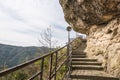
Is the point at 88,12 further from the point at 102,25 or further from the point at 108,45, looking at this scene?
the point at 108,45

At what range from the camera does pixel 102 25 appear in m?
10.2

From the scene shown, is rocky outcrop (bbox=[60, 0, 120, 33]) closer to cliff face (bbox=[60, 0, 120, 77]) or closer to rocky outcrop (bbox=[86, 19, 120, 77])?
cliff face (bbox=[60, 0, 120, 77])

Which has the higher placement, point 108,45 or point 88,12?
point 88,12

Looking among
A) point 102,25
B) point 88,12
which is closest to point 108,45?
point 102,25

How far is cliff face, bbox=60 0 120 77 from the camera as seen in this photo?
7349 millimetres

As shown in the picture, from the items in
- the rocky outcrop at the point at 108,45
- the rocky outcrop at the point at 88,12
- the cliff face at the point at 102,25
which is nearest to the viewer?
the rocky outcrop at the point at 108,45

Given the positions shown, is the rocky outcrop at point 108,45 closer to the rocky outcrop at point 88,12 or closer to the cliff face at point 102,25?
the cliff face at point 102,25

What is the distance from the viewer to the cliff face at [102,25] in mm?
7349

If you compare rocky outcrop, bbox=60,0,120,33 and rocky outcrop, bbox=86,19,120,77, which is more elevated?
rocky outcrop, bbox=60,0,120,33

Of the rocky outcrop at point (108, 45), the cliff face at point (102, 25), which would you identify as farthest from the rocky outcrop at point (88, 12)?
the rocky outcrop at point (108, 45)

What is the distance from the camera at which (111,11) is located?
28.9ft

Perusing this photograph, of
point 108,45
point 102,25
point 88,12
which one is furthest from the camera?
point 88,12

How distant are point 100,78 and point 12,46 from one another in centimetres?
19913

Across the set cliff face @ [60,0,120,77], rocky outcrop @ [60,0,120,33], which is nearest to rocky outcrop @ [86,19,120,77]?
cliff face @ [60,0,120,77]
